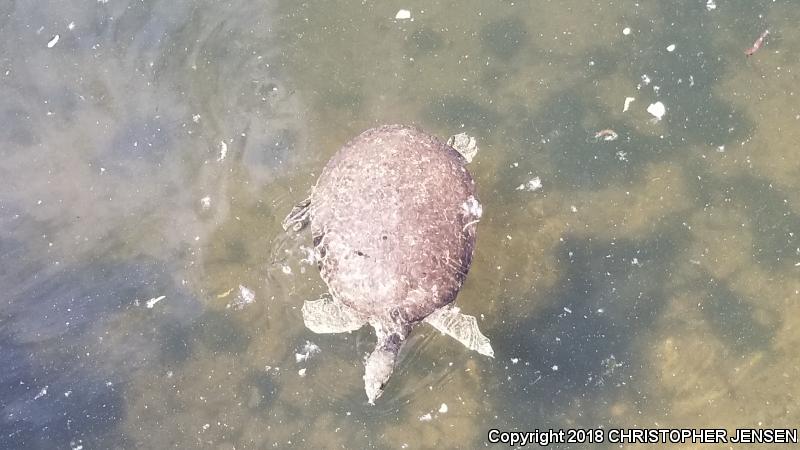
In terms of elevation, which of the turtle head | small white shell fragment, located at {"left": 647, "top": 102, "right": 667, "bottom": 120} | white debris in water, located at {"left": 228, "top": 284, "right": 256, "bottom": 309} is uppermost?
small white shell fragment, located at {"left": 647, "top": 102, "right": 667, "bottom": 120}

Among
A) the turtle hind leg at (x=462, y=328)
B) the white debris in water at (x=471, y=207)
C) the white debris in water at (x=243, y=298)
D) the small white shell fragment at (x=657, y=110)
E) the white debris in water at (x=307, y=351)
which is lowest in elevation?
the white debris in water at (x=307, y=351)

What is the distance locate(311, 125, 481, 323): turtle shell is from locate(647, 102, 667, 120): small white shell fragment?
1.58m

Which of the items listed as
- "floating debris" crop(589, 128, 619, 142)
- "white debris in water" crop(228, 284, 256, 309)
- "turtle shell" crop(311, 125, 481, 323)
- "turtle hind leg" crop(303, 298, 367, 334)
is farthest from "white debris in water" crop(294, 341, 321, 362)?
"floating debris" crop(589, 128, 619, 142)

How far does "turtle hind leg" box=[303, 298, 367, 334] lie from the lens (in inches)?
150

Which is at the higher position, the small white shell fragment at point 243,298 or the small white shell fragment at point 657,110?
the small white shell fragment at point 657,110

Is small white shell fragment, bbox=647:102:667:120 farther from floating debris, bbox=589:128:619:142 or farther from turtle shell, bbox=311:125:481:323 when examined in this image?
turtle shell, bbox=311:125:481:323

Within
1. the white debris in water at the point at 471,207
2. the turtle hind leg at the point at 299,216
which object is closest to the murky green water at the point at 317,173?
the turtle hind leg at the point at 299,216

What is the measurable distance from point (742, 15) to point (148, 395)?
4875mm

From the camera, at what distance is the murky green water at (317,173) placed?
4055mm

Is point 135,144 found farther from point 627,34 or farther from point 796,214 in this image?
point 796,214

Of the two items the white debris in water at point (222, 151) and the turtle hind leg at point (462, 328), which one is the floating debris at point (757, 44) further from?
the white debris in water at point (222, 151)

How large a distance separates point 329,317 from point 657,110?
2621mm

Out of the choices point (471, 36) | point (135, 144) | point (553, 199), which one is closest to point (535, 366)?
point (553, 199)

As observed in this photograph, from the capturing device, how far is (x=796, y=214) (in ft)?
13.3
